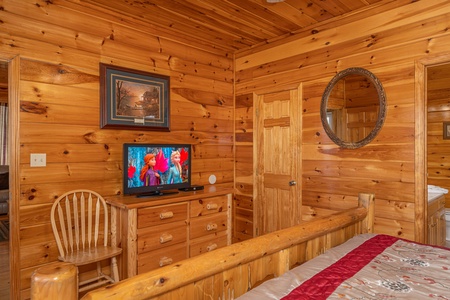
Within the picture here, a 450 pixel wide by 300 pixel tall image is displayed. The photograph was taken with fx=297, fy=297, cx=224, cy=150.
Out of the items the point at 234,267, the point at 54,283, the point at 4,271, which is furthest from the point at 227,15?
the point at 4,271

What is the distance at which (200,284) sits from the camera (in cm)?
112

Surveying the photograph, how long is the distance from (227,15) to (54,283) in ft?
9.33

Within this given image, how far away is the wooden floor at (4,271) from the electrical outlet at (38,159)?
1.27 metres

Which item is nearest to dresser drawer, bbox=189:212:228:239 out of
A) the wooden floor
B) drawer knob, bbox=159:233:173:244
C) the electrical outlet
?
drawer knob, bbox=159:233:173:244

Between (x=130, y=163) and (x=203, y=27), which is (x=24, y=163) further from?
(x=203, y=27)

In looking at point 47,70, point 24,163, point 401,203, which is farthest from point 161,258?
point 401,203

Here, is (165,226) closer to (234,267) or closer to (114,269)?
(114,269)

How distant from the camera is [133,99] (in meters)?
3.01

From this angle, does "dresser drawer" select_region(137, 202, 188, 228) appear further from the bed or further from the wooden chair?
the bed

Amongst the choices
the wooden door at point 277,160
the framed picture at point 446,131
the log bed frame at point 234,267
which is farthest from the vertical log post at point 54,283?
the framed picture at point 446,131

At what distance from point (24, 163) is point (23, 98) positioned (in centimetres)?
52

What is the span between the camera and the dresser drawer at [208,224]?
9.58ft

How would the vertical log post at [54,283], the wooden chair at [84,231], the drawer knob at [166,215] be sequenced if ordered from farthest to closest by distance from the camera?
the drawer knob at [166,215] < the wooden chair at [84,231] < the vertical log post at [54,283]

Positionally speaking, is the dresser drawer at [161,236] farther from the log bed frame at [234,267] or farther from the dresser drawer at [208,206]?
the log bed frame at [234,267]
